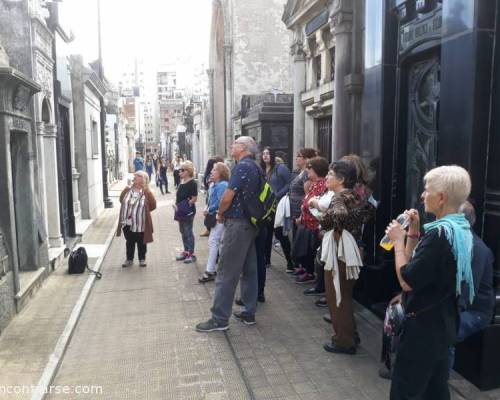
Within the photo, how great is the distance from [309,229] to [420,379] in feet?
10.9

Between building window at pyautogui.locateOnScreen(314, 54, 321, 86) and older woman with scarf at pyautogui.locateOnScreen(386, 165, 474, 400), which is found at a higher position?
building window at pyautogui.locateOnScreen(314, 54, 321, 86)

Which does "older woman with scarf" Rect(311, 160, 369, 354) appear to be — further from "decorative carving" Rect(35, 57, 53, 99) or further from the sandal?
"decorative carving" Rect(35, 57, 53, 99)

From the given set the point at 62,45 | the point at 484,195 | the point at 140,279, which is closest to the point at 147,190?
the point at 140,279

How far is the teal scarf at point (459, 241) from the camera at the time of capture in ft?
7.96

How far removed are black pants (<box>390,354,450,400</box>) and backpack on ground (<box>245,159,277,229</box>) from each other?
7.67ft

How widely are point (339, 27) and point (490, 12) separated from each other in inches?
129

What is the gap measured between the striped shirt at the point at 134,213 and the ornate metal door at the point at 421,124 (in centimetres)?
419

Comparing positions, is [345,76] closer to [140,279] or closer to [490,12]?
[490,12]

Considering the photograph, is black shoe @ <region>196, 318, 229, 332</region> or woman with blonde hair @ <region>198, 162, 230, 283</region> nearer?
black shoe @ <region>196, 318, 229, 332</region>

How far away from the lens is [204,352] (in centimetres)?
441

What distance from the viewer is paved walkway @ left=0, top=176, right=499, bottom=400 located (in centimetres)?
374

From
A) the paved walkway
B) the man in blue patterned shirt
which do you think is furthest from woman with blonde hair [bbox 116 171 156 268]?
the man in blue patterned shirt

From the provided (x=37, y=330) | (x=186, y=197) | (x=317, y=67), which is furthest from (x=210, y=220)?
(x=317, y=67)

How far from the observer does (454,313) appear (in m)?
2.61
